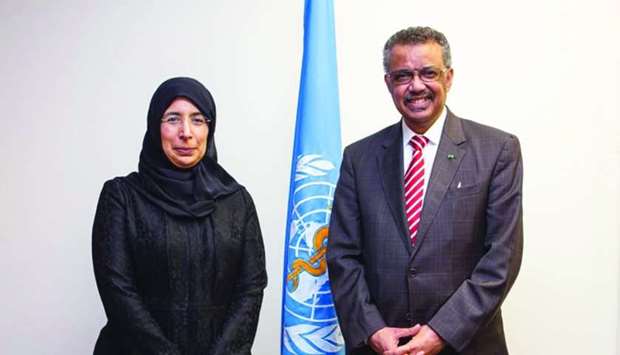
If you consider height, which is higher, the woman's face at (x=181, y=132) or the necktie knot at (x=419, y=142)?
the woman's face at (x=181, y=132)

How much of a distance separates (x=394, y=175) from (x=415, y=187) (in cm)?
9

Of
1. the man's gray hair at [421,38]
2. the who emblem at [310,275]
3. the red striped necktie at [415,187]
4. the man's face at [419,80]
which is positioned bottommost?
the who emblem at [310,275]

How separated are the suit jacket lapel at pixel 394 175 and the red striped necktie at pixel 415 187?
20 millimetres

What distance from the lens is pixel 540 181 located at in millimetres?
3289

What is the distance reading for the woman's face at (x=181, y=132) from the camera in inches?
92.7

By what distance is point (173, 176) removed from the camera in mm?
2395

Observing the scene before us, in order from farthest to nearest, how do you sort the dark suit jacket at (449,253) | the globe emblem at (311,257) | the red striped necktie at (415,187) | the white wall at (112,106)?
the white wall at (112,106)
the globe emblem at (311,257)
the red striped necktie at (415,187)
the dark suit jacket at (449,253)

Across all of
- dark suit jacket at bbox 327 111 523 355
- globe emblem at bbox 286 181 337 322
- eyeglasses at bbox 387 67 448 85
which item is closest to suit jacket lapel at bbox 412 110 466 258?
dark suit jacket at bbox 327 111 523 355

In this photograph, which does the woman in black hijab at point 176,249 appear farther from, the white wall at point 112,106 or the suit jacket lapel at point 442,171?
the white wall at point 112,106

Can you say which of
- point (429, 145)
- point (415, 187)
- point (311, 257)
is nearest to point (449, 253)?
point (415, 187)

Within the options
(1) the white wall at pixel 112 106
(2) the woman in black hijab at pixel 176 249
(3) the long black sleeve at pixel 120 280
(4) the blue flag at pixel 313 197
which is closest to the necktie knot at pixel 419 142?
(4) the blue flag at pixel 313 197

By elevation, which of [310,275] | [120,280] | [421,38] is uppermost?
[421,38]

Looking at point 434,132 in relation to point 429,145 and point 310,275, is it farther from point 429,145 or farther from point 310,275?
point 310,275

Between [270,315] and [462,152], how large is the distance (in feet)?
5.44
